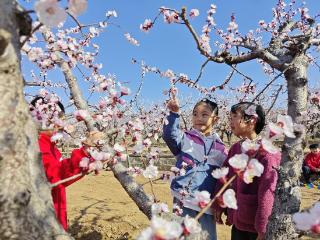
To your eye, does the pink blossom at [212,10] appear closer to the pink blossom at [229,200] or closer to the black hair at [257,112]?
the black hair at [257,112]

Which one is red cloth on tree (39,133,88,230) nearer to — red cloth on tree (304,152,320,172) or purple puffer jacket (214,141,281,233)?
purple puffer jacket (214,141,281,233)

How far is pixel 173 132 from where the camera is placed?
2920mm

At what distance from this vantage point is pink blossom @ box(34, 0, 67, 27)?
1.12 meters

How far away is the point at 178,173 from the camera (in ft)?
10.5

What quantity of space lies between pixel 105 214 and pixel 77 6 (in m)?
5.38

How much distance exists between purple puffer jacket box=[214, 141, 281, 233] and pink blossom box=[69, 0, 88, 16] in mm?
1640

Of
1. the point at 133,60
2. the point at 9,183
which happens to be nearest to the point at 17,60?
the point at 9,183

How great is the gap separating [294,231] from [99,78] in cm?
394

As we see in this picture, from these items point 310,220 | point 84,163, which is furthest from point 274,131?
point 84,163

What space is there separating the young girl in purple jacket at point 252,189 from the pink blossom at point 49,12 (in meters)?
1.71

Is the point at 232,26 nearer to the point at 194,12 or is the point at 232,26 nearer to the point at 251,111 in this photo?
the point at 194,12

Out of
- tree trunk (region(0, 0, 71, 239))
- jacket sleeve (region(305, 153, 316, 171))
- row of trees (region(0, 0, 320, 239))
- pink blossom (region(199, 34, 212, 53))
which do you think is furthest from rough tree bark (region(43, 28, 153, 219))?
jacket sleeve (region(305, 153, 316, 171))

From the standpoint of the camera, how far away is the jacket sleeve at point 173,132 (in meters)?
2.87

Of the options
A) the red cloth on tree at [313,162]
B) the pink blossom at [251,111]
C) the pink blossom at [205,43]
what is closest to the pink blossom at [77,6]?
the pink blossom at [205,43]
